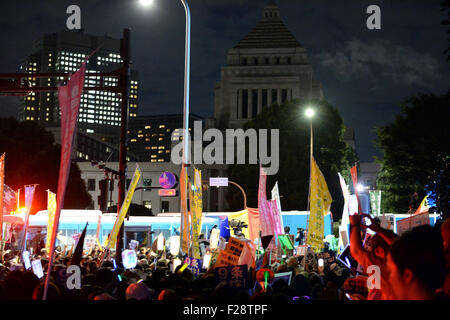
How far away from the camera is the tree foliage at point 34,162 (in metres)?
45.1

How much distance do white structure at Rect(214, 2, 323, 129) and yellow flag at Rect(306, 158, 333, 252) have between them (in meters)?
75.3

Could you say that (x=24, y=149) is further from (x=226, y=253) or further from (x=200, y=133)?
(x=200, y=133)

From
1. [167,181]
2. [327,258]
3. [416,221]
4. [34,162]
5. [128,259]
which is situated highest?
[34,162]

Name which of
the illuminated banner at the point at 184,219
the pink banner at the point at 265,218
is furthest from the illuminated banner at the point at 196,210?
the pink banner at the point at 265,218

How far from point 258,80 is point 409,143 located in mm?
58757

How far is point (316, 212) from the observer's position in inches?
632

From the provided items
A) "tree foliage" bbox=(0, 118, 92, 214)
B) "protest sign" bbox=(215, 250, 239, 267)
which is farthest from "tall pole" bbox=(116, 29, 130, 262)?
"tree foliage" bbox=(0, 118, 92, 214)

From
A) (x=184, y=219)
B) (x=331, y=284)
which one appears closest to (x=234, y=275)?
(x=331, y=284)

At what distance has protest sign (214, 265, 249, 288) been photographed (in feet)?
24.0

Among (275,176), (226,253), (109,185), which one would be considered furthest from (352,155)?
(226,253)

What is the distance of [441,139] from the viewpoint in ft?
118

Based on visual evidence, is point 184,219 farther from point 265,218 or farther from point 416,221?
point 416,221

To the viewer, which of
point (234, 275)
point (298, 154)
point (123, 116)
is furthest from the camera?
point (298, 154)

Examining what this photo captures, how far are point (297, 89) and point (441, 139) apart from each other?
60808 millimetres
